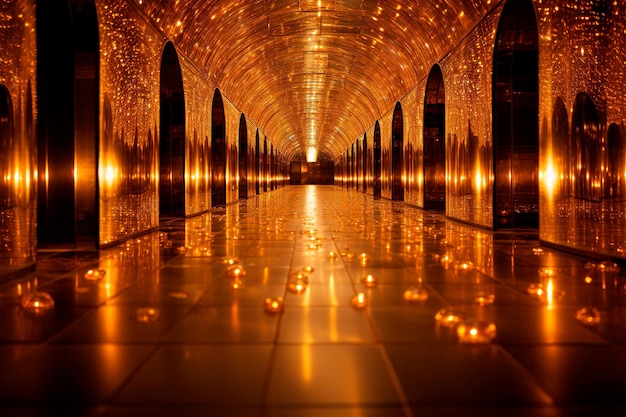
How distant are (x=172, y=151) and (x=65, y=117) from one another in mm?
5762

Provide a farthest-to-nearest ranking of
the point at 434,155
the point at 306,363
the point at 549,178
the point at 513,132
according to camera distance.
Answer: the point at 434,155 < the point at 513,132 < the point at 549,178 < the point at 306,363

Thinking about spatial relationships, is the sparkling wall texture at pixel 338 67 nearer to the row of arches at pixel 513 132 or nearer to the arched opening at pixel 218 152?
the row of arches at pixel 513 132

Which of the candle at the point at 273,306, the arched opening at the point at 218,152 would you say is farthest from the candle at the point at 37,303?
the arched opening at the point at 218,152

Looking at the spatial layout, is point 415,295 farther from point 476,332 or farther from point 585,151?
point 585,151

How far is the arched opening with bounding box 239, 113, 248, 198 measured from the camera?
23.2 m

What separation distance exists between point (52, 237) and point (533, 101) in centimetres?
745

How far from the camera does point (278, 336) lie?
2.76m

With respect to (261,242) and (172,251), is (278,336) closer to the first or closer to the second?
(172,251)

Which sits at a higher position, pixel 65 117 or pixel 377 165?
pixel 377 165

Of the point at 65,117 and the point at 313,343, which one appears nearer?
the point at 313,343

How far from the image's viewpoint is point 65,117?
21.1ft

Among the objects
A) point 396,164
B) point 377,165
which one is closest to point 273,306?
point 396,164

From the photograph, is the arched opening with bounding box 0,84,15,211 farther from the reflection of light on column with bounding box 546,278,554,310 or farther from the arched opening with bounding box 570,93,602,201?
the arched opening with bounding box 570,93,602,201

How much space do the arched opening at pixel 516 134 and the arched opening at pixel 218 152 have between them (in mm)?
10075
